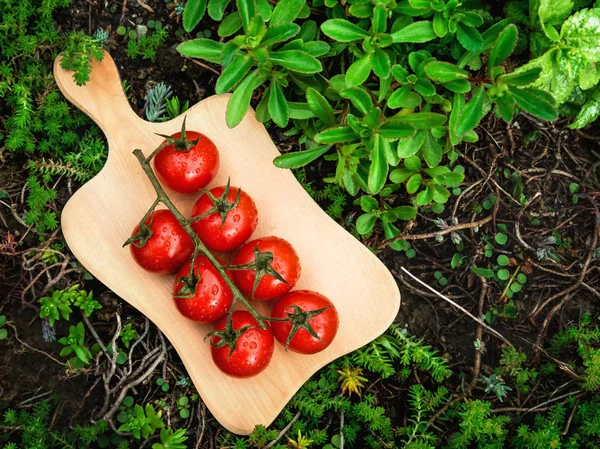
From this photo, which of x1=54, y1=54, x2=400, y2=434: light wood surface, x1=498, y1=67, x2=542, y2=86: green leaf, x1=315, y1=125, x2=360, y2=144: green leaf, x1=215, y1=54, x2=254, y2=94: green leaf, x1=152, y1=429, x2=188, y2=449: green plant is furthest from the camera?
x1=54, y1=54, x2=400, y2=434: light wood surface

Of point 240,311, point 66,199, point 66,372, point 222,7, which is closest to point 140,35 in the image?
point 222,7

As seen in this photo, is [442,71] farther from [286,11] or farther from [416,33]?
[286,11]

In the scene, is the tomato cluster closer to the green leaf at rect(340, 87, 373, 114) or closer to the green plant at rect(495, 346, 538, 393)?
the green leaf at rect(340, 87, 373, 114)

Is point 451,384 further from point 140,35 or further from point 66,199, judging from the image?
point 140,35

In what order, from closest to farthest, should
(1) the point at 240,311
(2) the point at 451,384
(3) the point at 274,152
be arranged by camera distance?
(1) the point at 240,311 → (3) the point at 274,152 → (2) the point at 451,384

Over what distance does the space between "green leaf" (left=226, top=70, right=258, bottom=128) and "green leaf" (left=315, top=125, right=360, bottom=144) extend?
265 mm

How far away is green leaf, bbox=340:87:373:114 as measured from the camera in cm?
177

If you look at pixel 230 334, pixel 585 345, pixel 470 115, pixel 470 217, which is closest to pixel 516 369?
pixel 585 345

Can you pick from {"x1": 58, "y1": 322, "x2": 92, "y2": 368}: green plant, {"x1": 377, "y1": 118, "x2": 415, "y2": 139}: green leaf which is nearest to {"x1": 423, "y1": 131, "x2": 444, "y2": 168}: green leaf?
{"x1": 377, "y1": 118, "x2": 415, "y2": 139}: green leaf

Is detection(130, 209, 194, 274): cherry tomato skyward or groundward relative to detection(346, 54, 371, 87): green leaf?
groundward

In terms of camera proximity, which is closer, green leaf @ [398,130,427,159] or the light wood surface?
green leaf @ [398,130,427,159]

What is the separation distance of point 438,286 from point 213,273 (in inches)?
37.1

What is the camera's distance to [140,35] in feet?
7.25

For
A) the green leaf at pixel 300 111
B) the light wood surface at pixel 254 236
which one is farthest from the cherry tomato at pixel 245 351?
the green leaf at pixel 300 111
